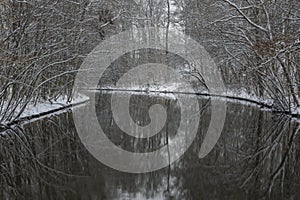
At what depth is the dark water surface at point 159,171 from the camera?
225 inches

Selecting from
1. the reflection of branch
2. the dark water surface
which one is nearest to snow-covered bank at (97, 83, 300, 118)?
the dark water surface

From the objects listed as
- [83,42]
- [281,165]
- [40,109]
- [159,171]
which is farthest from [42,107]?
[281,165]

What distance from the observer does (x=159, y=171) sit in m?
6.99

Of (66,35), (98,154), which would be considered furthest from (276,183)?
(66,35)

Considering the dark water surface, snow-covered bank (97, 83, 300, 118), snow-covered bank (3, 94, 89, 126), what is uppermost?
snow-covered bank (97, 83, 300, 118)

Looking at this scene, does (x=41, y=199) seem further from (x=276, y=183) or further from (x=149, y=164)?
(x=276, y=183)

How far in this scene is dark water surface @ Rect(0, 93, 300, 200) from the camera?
571cm

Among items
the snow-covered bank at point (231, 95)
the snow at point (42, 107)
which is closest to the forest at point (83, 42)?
the snow-covered bank at point (231, 95)

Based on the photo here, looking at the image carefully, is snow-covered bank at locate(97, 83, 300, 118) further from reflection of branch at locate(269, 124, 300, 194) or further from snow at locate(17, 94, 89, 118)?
snow at locate(17, 94, 89, 118)

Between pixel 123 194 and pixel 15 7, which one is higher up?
pixel 15 7

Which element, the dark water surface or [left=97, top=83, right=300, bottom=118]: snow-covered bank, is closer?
the dark water surface

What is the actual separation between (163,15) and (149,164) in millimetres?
34438

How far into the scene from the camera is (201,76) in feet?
98.6

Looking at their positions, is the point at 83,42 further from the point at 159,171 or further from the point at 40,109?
the point at 159,171
